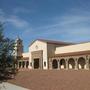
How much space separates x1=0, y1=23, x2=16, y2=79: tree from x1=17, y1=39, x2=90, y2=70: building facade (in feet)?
129

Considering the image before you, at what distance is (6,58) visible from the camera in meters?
9.30

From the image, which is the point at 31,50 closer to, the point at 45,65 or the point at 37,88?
the point at 45,65

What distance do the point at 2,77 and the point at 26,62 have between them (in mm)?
62608

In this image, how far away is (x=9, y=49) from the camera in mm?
9414

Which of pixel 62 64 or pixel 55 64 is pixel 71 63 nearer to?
pixel 62 64

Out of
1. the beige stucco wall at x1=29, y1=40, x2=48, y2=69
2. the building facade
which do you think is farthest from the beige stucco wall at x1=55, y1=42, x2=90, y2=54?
the beige stucco wall at x1=29, y1=40, x2=48, y2=69

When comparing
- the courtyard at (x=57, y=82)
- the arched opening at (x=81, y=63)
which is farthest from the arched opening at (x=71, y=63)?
the courtyard at (x=57, y=82)

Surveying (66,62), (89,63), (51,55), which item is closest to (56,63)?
(51,55)

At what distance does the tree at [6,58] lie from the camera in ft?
30.2

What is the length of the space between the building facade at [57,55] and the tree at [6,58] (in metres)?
39.2

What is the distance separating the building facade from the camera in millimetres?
51281

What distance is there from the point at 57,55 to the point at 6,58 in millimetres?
49373

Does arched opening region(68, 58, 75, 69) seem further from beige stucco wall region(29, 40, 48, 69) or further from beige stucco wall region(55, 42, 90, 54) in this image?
beige stucco wall region(29, 40, 48, 69)

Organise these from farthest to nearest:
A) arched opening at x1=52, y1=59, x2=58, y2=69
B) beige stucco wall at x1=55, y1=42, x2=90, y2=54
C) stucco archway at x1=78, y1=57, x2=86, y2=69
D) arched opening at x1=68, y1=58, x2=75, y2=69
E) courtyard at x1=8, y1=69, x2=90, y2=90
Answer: arched opening at x1=52, y1=59, x2=58, y2=69 < arched opening at x1=68, y1=58, x2=75, y2=69 < beige stucco wall at x1=55, y1=42, x2=90, y2=54 < stucco archway at x1=78, y1=57, x2=86, y2=69 < courtyard at x1=8, y1=69, x2=90, y2=90
